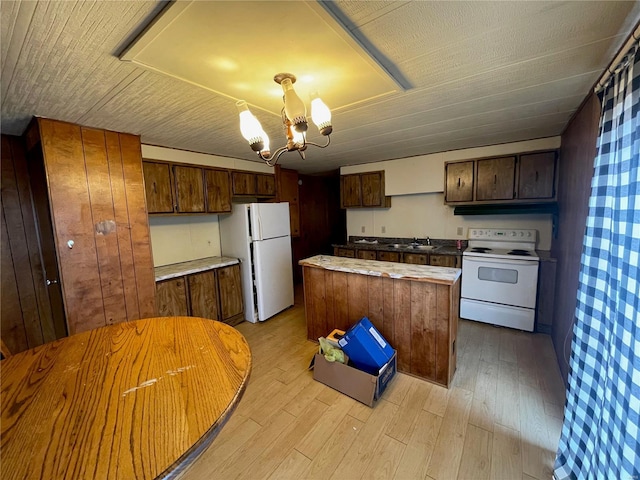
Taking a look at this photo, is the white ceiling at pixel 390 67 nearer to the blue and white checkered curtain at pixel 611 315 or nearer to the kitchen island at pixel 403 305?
the blue and white checkered curtain at pixel 611 315

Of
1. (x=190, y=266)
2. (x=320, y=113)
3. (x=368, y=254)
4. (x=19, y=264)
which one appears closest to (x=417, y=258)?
(x=368, y=254)

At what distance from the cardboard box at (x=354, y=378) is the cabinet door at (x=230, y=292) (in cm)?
158

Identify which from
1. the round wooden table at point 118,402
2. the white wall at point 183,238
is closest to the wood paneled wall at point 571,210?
the round wooden table at point 118,402

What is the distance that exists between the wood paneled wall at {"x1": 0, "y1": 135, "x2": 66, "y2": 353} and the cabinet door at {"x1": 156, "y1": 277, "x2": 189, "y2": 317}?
76 centimetres

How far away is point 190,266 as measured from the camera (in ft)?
10.5

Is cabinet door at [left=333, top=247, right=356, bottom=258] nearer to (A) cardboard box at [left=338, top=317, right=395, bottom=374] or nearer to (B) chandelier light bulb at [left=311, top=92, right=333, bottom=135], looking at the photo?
(A) cardboard box at [left=338, top=317, right=395, bottom=374]

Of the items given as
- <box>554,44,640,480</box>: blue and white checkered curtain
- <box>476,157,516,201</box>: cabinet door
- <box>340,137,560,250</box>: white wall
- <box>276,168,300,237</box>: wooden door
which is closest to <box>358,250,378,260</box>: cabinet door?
<box>340,137,560,250</box>: white wall

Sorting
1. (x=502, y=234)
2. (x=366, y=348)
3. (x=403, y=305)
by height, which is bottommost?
(x=366, y=348)

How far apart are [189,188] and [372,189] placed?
2777 mm

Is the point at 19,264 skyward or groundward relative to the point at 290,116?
groundward

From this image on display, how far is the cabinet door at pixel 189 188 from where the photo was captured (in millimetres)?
3031

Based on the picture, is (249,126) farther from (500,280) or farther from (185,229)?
(500,280)

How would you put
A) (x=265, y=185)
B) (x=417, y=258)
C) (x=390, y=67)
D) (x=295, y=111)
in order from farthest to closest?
(x=265, y=185) → (x=417, y=258) → (x=390, y=67) → (x=295, y=111)

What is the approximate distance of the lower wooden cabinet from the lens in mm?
2826
